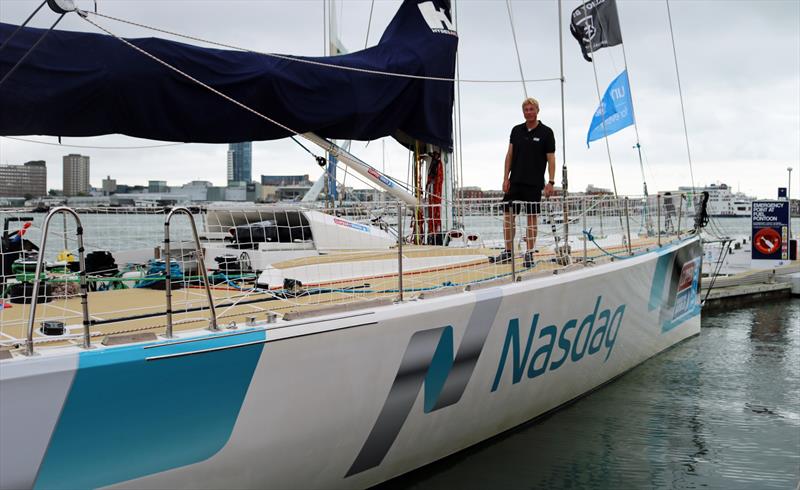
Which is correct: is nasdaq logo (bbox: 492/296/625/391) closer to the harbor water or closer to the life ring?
the harbor water

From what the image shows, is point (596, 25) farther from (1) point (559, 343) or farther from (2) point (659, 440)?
(2) point (659, 440)

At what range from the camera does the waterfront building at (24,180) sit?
4523 millimetres

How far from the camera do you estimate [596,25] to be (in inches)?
338

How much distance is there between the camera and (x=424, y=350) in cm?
419

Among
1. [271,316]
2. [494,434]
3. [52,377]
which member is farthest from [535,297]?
[52,377]

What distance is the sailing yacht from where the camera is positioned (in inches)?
114

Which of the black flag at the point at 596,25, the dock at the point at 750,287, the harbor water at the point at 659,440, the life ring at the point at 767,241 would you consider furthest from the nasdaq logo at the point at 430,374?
the life ring at the point at 767,241

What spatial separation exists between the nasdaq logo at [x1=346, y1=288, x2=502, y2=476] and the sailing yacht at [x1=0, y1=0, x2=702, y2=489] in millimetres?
13

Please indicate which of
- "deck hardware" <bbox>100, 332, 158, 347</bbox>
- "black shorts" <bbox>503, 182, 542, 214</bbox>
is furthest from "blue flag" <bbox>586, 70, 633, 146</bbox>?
"deck hardware" <bbox>100, 332, 158, 347</bbox>

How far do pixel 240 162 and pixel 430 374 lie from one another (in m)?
3.94

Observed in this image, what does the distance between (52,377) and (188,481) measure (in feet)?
2.59

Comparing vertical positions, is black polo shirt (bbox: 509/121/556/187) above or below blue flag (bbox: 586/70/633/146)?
below

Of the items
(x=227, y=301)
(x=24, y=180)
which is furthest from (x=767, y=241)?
(x=24, y=180)

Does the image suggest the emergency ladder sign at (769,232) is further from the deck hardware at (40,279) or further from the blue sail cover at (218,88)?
the deck hardware at (40,279)
